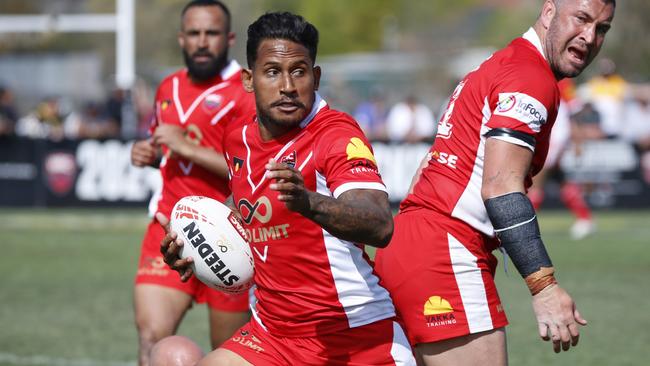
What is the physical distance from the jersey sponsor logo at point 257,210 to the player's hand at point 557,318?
4.02ft

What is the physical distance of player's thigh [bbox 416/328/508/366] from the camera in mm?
5035

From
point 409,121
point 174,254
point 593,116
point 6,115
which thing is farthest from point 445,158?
point 409,121

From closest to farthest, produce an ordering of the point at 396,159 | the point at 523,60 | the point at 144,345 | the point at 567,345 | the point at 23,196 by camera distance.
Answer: the point at 567,345
the point at 523,60
the point at 144,345
the point at 396,159
the point at 23,196

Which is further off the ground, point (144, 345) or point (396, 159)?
point (144, 345)

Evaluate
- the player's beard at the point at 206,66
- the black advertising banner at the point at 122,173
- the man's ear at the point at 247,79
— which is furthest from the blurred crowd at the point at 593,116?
the man's ear at the point at 247,79

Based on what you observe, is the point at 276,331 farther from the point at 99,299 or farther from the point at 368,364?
the point at 99,299

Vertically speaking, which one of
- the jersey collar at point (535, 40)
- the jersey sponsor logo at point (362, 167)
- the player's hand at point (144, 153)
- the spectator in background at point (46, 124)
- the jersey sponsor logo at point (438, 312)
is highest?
the jersey collar at point (535, 40)

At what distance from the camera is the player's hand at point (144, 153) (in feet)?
23.6

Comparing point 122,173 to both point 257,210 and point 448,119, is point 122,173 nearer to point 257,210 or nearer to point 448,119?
point 448,119

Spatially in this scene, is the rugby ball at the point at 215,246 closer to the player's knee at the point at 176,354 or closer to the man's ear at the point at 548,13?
the player's knee at the point at 176,354

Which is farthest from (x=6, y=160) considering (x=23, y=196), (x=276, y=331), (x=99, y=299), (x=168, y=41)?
(x=168, y=41)

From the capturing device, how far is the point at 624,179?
66.0ft

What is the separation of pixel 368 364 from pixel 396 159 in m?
14.9

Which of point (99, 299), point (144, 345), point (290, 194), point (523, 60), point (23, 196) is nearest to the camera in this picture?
point (290, 194)
